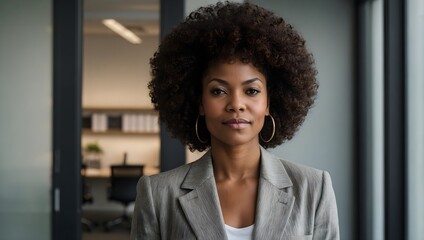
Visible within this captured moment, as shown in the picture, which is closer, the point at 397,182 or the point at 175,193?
the point at 175,193

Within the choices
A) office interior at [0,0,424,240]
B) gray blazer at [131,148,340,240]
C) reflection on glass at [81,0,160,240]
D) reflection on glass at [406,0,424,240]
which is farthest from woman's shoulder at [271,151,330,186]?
reflection on glass at [81,0,160,240]

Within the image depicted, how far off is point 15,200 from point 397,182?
2.30 meters

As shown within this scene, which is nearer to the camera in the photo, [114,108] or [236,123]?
[236,123]

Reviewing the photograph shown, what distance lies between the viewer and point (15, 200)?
3822 mm

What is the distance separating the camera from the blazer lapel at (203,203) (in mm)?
1129

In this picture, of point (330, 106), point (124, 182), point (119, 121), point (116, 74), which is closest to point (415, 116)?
point (330, 106)

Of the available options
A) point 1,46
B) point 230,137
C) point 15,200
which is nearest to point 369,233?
point 15,200

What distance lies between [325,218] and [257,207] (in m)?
0.13

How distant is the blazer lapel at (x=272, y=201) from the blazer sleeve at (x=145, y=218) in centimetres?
19

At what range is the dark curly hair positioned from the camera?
118 centimetres

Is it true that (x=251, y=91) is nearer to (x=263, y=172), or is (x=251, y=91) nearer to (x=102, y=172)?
(x=263, y=172)

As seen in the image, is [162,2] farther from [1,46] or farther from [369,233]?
[369,233]

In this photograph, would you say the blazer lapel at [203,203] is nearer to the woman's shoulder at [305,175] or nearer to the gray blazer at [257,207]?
the gray blazer at [257,207]

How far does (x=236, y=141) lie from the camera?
3.74ft
